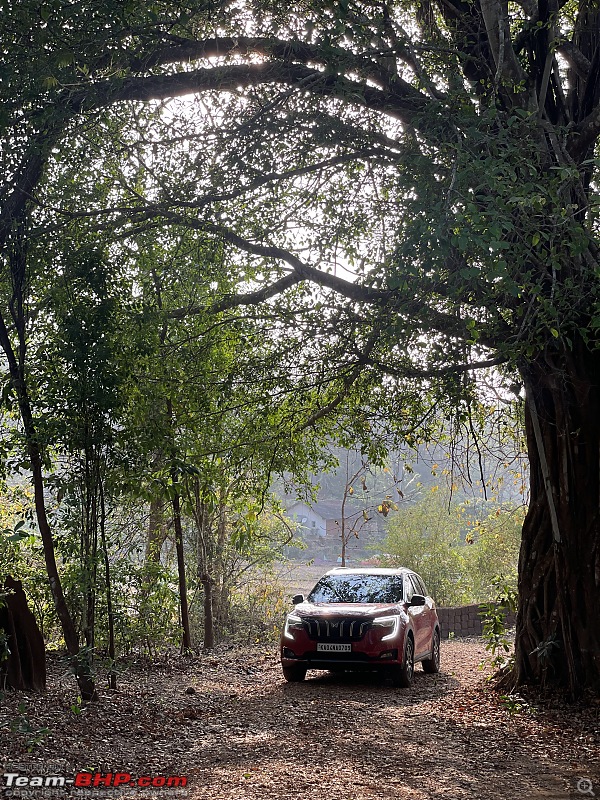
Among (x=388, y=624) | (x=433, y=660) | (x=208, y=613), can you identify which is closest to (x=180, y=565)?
(x=208, y=613)

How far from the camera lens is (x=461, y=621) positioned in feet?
64.0

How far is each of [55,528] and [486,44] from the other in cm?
722

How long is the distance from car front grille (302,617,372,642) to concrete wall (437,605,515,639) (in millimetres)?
9382

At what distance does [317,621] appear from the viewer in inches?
416

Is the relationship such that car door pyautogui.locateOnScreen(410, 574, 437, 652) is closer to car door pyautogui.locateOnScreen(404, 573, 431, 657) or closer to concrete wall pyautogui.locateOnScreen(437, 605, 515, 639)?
car door pyautogui.locateOnScreen(404, 573, 431, 657)

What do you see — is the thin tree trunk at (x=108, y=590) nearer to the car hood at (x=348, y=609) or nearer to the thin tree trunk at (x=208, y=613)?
the car hood at (x=348, y=609)

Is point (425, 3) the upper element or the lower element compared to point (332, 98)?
upper

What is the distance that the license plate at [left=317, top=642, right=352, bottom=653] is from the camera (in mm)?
10305

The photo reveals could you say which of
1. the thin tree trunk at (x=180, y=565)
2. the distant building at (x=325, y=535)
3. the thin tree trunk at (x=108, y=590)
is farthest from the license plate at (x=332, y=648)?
the distant building at (x=325, y=535)

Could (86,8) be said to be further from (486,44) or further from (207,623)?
(207,623)

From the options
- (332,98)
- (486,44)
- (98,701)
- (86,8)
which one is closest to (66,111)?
(86,8)

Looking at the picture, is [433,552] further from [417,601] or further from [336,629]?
[336,629]

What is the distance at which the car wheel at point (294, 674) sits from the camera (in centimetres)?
1082

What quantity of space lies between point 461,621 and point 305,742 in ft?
43.4
